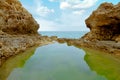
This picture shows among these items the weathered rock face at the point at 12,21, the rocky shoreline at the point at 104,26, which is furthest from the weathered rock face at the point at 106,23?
the weathered rock face at the point at 12,21

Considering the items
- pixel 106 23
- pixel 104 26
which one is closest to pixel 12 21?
pixel 104 26

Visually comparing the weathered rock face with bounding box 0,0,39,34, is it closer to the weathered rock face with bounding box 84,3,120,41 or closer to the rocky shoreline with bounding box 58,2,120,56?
the rocky shoreline with bounding box 58,2,120,56

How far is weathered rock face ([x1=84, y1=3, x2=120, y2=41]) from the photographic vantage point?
143 feet

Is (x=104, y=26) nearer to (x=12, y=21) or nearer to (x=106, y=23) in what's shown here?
(x=106, y=23)

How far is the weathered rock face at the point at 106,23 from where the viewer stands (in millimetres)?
43463

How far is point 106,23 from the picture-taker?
45.5m

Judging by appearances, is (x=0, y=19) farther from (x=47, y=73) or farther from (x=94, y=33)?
(x=47, y=73)

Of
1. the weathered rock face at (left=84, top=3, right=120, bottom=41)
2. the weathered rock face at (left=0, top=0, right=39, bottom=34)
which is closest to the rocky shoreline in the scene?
the weathered rock face at (left=84, top=3, right=120, bottom=41)

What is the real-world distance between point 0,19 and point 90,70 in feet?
112

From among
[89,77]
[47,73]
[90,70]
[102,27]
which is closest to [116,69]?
[90,70]

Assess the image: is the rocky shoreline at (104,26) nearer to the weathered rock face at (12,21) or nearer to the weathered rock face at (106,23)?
the weathered rock face at (106,23)

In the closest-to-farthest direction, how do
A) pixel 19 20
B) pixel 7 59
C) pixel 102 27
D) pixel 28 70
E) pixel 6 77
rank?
1. pixel 6 77
2. pixel 28 70
3. pixel 7 59
4. pixel 102 27
5. pixel 19 20

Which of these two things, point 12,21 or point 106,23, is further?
point 12,21

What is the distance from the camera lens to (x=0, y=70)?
19656 millimetres
